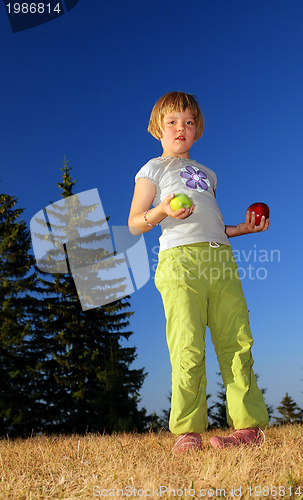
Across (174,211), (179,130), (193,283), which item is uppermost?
(179,130)

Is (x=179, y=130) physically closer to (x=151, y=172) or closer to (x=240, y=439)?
(x=151, y=172)

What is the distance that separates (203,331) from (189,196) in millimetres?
1081

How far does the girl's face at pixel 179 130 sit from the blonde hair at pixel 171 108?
0.04 metres

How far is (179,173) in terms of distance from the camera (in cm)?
319

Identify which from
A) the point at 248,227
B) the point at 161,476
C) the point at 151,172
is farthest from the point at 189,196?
the point at 161,476

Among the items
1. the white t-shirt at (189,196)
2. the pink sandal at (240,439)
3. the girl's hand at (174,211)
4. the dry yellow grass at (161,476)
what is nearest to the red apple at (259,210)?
the white t-shirt at (189,196)

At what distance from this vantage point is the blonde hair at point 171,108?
328 cm

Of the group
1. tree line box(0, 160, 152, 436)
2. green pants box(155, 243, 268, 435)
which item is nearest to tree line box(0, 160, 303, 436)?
tree line box(0, 160, 152, 436)

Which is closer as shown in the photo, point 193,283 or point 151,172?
point 193,283

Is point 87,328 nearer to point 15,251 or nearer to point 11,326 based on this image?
point 11,326

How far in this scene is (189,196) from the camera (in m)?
3.08

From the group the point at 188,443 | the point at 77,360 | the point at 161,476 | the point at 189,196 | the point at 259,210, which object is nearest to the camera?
the point at 161,476

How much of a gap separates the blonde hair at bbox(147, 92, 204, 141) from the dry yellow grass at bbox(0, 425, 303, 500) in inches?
102

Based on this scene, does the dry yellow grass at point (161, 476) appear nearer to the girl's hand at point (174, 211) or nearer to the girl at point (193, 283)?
the girl at point (193, 283)
